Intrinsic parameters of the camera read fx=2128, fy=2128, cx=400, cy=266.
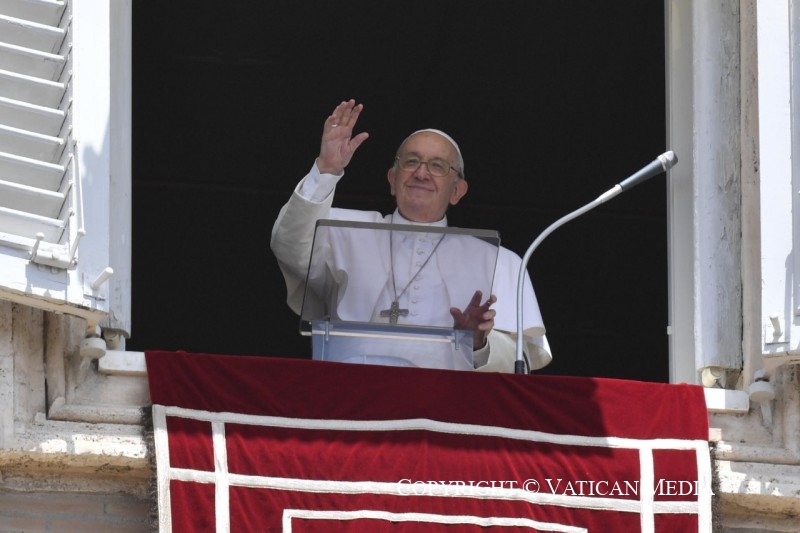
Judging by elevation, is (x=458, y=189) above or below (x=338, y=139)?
below

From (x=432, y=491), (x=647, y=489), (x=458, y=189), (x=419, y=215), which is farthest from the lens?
(x=458, y=189)

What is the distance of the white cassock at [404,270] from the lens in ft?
19.5

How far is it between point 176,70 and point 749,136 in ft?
9.58

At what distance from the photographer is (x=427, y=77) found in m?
8.47

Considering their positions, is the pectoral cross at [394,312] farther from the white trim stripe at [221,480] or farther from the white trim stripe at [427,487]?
A: the white trim stripe at [221,480]

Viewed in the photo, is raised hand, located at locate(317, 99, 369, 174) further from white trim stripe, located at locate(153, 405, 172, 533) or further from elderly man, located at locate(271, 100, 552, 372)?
white trim stripe, located at locate(153, 405, 172, 533)

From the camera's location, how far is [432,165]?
6789mm

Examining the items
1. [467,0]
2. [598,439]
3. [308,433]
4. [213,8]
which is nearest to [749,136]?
[598,439]

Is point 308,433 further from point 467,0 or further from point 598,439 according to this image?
point 467,0

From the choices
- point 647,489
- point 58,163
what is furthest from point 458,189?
point 58,163

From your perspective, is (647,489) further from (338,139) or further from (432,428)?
(338,139)

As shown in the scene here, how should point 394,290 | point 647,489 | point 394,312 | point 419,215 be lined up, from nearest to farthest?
point 647,489 → point 394,312 → point 394,290 → point 419,215

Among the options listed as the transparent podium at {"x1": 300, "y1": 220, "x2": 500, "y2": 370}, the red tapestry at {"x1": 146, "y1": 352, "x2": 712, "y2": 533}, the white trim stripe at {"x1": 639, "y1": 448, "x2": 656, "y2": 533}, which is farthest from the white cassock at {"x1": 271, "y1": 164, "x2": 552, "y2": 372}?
the white trim stripe at {"x1": 639, "y1": 448, "x2": 656, "y2": 533}

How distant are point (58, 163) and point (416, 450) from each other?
1.20 meters
